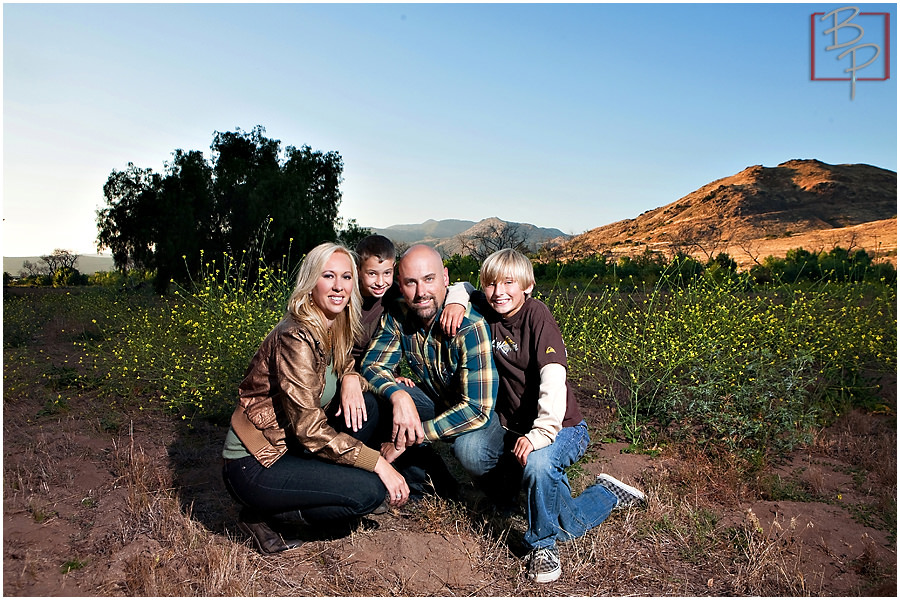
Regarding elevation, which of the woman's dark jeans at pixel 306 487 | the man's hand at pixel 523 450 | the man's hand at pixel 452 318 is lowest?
the woman's dark jeans at pixel 306 487

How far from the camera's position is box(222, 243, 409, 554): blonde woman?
2875mm

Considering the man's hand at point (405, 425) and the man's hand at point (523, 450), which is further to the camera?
the man's hand at point (405, 425)

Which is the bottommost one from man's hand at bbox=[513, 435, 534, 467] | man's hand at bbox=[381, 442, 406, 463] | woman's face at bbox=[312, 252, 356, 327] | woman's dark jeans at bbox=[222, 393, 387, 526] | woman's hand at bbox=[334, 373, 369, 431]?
woman's dark jeans at bbox=[222, 393, 387, 526]

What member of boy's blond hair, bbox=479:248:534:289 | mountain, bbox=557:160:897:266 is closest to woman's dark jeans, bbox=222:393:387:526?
boy's blond hair, bbox=479:248:534:289

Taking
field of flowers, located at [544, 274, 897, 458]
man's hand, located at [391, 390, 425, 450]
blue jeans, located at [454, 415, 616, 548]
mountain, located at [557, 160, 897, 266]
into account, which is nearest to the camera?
blue jeans, located at [454, 415, 616, 548]

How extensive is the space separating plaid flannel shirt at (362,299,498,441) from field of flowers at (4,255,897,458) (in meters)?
1.77

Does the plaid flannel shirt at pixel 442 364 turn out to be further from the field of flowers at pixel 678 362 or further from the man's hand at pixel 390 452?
the field of flowers at pixel 678 362

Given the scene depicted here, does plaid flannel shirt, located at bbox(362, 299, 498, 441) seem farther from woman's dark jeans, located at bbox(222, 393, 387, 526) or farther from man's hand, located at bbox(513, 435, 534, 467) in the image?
woman's dark jeans, located at bbox(222, 393, 387, 526)

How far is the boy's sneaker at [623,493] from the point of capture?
3.64 metres

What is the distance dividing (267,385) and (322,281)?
1.72 feet

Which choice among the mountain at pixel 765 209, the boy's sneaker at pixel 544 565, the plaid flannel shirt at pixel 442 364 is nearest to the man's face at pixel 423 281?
the plaid flannel shirt at pixel 442 364

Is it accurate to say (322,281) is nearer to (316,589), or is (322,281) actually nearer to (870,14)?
(316,589)

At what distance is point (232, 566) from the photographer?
117 inches

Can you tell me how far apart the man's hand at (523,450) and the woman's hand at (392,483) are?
20.4 inches
